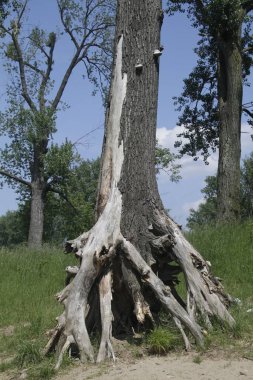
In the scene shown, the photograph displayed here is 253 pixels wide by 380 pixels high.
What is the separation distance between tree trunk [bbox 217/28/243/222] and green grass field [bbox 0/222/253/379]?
228cm

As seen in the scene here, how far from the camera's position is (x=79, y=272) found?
6.26 m

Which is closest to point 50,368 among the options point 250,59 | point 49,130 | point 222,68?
point 222,68

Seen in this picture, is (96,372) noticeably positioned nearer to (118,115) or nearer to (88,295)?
(88,295)

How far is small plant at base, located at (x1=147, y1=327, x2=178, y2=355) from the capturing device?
5.77 meters

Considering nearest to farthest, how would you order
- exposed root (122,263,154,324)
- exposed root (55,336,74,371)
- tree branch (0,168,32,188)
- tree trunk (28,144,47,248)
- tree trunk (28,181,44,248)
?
exposed root (55,336,74,371) < exposed root (122,263,154,324) < tree trunk (28,181,44,248) < tree trunk (28,144,47,248) < tree branch (0,168,32,188)

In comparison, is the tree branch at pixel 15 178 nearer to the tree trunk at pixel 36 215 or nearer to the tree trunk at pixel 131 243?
the tree trunk at pixel 36 215

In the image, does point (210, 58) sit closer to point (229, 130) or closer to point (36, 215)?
point (229, 130)

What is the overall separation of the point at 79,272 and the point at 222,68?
37.4ft

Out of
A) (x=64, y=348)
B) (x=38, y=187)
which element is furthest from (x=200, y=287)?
(x=38, y=187)

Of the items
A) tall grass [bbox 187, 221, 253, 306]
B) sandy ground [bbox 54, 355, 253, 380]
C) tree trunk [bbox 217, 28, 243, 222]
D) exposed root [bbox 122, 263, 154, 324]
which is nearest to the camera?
sandy ground [bbox 54, 355, 253, 380]

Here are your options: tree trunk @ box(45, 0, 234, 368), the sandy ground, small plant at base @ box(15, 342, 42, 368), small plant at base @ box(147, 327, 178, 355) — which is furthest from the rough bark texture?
the sandy ground

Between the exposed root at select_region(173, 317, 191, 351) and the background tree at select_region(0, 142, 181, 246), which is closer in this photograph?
the exposed root at select_region(173, 317, 191, 351)

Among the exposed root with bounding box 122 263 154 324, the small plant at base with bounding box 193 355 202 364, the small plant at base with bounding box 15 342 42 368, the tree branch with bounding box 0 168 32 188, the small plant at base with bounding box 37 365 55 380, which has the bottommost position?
the small plant at base with bounding box 37 365 55 380

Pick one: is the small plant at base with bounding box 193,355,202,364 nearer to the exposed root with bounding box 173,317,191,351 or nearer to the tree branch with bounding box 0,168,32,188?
the exposed root with bounding box 173,317,191,351
